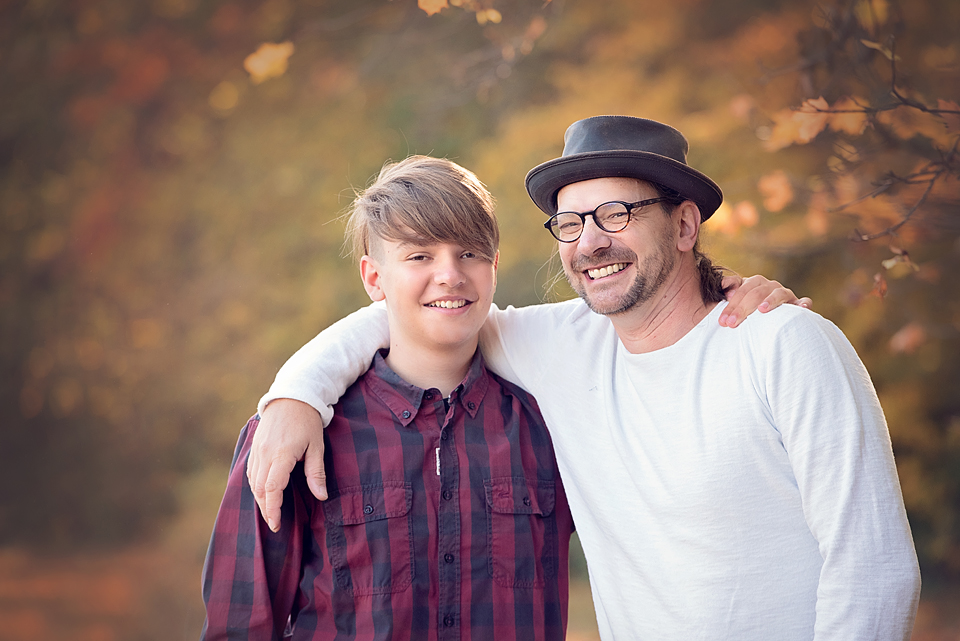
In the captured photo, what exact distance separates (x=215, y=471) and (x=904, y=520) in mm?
3124

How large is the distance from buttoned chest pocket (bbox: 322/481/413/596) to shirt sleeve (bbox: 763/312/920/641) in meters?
0.74

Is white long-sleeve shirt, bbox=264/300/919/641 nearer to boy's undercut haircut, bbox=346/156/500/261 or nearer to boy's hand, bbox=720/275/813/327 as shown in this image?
boy's hand, bbox=720/275/813/327

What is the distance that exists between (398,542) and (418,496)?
0.10 metres

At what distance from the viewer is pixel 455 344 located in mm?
1767

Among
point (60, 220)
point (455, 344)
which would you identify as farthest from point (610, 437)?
point (60, 220)

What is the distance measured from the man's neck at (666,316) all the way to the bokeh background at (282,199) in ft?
6.65

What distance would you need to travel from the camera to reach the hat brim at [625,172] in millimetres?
1672

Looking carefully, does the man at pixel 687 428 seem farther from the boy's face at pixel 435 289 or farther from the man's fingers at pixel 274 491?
the boy's face at pixel 435 289

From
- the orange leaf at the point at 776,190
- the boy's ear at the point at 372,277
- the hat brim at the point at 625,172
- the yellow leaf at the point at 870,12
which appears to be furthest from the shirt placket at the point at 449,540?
the yellow leaf at the point at 870,12

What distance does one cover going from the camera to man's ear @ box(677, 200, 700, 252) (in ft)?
5.83

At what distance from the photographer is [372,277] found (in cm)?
183

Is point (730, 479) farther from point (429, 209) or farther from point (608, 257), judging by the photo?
point (429, 209)

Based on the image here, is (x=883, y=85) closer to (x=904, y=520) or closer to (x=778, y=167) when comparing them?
(x=778, y=167)

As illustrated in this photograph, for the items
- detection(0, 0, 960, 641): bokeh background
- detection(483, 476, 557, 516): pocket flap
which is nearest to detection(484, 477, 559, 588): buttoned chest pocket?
detection(483, 476, 557, 516): pocket flap
